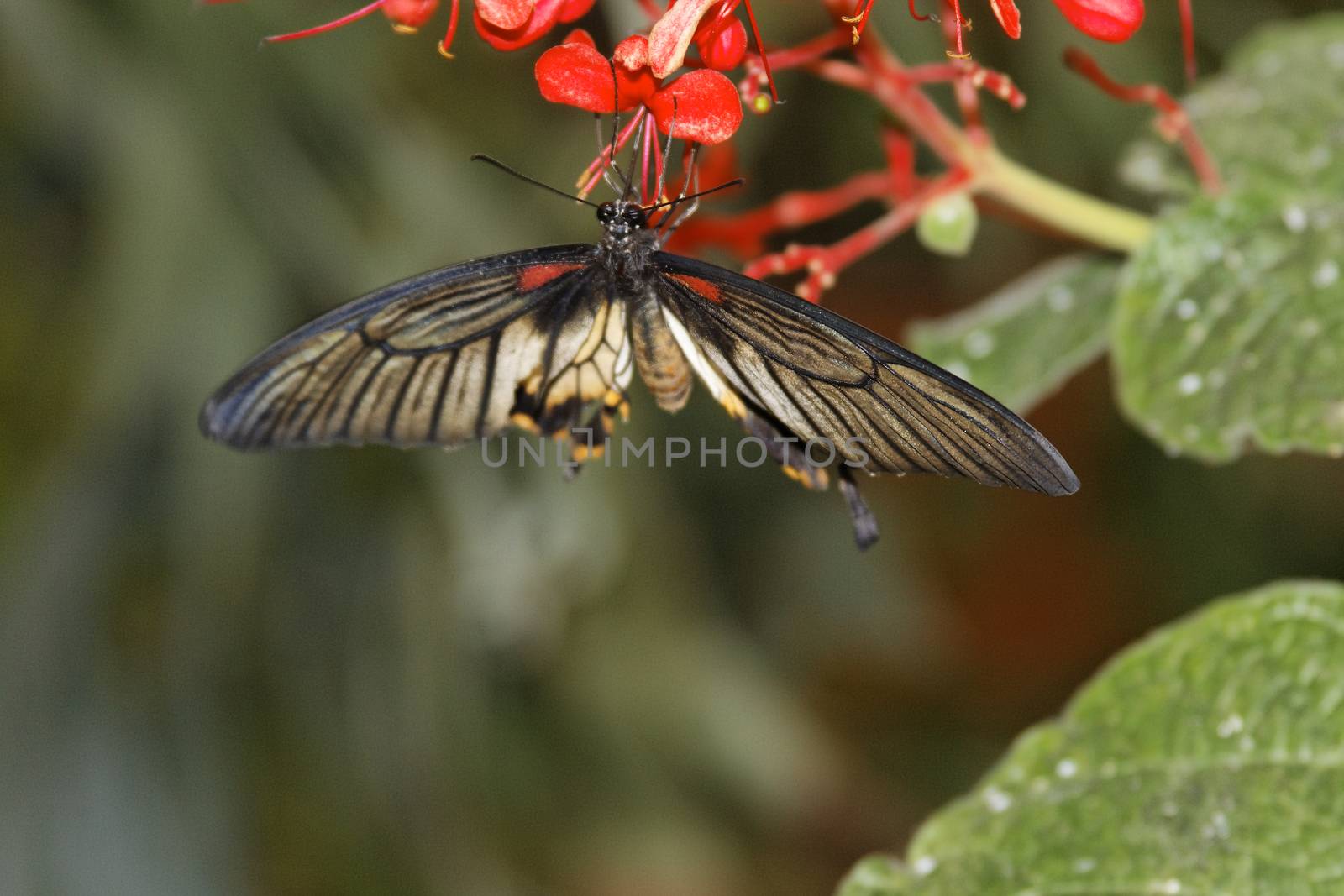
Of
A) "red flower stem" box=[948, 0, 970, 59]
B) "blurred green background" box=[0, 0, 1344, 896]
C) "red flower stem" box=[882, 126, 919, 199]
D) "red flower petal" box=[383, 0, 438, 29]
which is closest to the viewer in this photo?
"red flower stem" box=[948, 0, 970, 59]

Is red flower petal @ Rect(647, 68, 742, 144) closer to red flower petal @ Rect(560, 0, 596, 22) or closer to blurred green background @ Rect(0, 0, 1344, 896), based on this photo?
red flower petal @ Rect(560, 0, 596, 22)

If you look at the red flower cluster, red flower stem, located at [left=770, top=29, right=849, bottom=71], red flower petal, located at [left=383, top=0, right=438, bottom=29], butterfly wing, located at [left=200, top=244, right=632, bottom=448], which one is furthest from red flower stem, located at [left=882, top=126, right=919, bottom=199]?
red flower petal, located at [left=383, top=0, right=438, bottom=29]

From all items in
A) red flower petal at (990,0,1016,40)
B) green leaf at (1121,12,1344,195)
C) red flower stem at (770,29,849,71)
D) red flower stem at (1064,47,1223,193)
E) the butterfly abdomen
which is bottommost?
the butterfly abdomen

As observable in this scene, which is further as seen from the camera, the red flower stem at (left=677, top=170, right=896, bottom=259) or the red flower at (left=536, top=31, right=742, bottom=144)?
the red flower stem at (left=677, top=170, right=896, bottom=259)

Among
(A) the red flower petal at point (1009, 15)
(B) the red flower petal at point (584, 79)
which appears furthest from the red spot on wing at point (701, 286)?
(A) the red flower petal at point (1009, 15)

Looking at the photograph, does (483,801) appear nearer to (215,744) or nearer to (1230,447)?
(215,744)

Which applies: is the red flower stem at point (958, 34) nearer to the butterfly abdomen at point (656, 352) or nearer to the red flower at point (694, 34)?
the red flower at point (694, 34)
